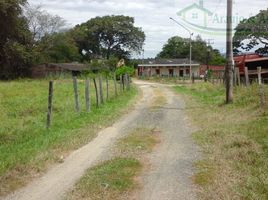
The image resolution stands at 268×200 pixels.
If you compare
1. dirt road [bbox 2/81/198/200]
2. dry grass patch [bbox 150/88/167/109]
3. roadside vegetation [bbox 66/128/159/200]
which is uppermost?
roadside vegetation [bbox 66/128/159/200]

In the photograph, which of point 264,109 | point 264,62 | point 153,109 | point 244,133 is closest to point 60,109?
point 153,109

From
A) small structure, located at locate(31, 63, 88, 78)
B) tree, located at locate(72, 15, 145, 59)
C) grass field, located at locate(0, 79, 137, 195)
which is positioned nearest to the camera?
grass field, located at locate(0, 79, 137, 195)

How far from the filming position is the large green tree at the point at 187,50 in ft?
347

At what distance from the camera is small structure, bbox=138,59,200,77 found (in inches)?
3563

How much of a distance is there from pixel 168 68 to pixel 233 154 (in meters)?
84.1

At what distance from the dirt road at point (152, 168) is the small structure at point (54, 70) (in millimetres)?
48508

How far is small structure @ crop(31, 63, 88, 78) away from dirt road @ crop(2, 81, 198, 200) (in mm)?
48508

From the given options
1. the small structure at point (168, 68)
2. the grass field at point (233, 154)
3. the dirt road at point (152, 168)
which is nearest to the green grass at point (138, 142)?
the dirt road at point (152, 168)

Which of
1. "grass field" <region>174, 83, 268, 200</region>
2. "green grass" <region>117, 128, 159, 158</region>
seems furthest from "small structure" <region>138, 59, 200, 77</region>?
"green grass" <region>117, 128, 159, 158</region>

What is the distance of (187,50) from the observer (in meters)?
112

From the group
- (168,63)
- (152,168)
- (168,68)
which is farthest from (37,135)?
(168,68)

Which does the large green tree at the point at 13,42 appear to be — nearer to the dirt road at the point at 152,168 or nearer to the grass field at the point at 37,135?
the grass field at the point at 37,135

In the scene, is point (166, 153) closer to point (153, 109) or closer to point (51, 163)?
point (51, 163)

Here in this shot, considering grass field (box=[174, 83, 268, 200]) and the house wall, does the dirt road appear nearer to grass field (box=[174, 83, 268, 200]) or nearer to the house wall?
grass field (box=[174, 83, 268, 200])
